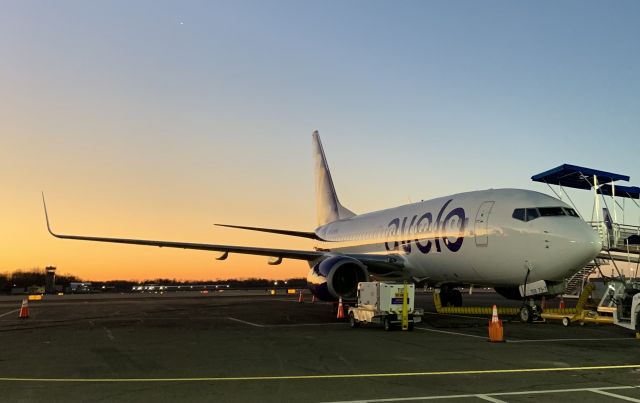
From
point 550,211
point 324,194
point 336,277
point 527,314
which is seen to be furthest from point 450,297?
point 324,194

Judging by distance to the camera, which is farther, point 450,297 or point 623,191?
point 450,297

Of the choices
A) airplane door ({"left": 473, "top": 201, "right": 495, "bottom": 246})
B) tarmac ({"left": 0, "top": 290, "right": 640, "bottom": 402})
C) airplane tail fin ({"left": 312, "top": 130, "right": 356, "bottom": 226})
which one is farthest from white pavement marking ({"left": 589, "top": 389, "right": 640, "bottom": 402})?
airplane tail fin ({"left": 312, "top": 130, "right": 356, "bottom": 226})

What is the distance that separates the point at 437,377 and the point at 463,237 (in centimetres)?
980

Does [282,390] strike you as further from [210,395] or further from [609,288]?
[609,288]

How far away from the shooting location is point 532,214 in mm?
15250

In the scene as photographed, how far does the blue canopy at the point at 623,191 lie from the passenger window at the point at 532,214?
565cm

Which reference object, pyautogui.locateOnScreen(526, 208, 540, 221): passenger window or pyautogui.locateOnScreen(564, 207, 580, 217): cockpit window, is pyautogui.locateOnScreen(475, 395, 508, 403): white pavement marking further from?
pyautogui.locateOnScreen(564, 207, 580, 217): cockpit window

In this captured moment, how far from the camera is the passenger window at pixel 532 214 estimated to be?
15.2m

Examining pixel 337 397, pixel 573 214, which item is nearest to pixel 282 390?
pixel 337 397

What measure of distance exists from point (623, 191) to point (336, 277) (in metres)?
12.0

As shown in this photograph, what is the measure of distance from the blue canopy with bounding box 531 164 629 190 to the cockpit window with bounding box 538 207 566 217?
316 cm

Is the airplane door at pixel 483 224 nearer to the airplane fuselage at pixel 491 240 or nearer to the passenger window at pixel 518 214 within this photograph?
the airplane fuselage at pixel 491 240

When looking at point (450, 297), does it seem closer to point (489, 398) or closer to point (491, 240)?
point (491, 240)

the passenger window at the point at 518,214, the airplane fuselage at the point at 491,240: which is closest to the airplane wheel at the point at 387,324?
the airplane fuselage at the point at 491,240
